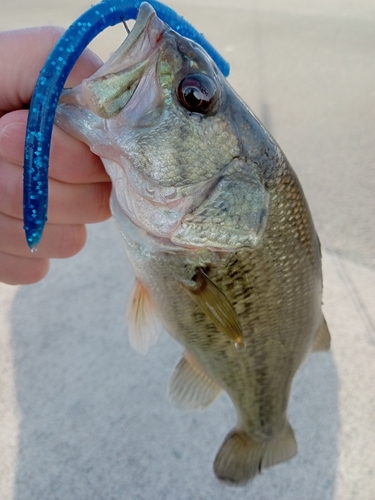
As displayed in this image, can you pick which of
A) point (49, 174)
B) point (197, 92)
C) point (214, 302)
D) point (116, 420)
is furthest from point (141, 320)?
Result: point (116, 420)

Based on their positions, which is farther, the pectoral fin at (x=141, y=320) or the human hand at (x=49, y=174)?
the pectoral fin at (x=141, y=320)

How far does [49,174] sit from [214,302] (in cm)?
32

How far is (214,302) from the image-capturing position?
670 mm

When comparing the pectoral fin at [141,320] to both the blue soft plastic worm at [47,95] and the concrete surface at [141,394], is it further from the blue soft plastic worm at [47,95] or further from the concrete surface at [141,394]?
the concrete surface at [141,394]

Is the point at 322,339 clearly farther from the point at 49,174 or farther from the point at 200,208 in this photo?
the point at 49,174

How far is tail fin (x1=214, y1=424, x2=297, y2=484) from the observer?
1.02 m

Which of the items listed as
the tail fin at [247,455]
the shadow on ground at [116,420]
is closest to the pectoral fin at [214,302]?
the tail fin at [247,455]

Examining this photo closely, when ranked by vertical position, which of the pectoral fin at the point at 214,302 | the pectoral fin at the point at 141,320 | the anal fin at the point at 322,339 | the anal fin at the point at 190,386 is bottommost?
the anal fin at the point at 190,386

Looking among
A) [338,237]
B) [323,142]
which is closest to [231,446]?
[338,237]

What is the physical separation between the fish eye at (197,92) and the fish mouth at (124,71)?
0.06 meters

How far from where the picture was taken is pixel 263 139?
2.11 ft

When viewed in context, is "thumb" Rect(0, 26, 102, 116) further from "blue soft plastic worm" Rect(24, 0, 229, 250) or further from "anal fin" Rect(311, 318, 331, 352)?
"anal fin" Rect(311, 318, 331, 352)

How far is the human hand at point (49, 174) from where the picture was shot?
2.06 ft

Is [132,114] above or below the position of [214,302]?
above
